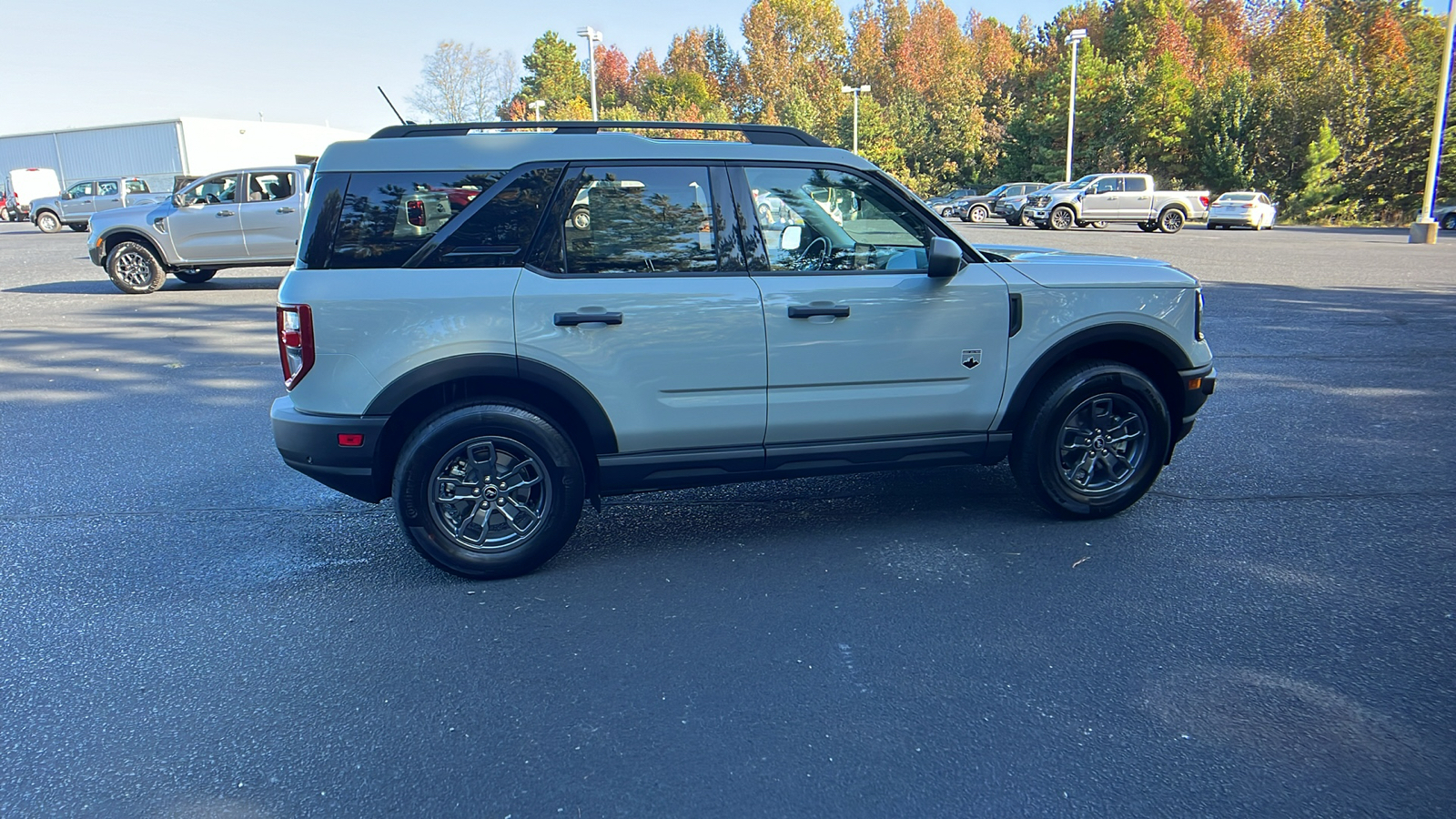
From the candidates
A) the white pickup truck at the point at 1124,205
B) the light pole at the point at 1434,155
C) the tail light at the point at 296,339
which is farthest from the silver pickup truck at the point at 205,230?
the white pickup truck at the point at 1124,205

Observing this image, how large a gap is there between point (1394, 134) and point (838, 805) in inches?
1886

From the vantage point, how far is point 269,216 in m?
14.4

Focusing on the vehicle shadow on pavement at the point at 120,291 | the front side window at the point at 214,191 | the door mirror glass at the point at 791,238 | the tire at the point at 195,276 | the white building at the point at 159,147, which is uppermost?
the white building at the point at 159,147

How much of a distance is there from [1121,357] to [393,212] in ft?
11.9

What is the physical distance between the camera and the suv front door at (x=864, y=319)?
14.2 feet

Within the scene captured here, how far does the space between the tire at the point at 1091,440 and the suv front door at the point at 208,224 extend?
13.6m

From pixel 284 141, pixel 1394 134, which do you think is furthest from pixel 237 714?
pixel 284 141

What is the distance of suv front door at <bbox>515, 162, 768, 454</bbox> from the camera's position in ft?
13.4

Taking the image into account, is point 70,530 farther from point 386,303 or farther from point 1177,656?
point 1177,656

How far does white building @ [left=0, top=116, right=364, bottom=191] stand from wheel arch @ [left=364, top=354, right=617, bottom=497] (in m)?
53.1

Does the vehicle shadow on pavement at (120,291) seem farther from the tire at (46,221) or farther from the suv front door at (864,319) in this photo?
the tire at (46,221)

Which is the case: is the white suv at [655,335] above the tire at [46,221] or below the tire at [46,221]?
below

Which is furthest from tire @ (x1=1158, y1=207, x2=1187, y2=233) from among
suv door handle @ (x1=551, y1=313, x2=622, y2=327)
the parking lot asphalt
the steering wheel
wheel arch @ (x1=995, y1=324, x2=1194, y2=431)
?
suv door handle @ (x1=551, y1=313, x2=622, y2=327)

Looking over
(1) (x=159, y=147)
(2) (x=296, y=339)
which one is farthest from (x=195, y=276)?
(1) (x=159, y=147)
